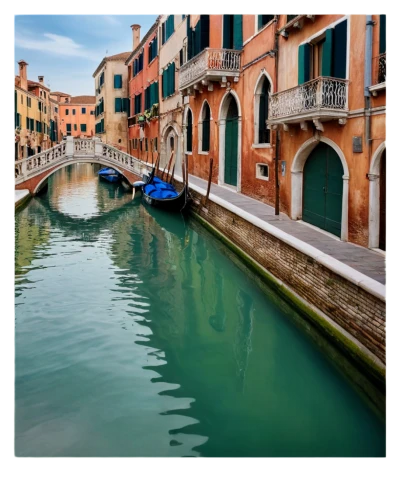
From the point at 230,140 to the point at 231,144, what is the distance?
0.14 m

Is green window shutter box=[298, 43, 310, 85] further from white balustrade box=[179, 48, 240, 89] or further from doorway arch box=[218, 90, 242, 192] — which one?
white balustrade box=[179, 48, 240, 89]

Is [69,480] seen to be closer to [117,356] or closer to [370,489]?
[370,489]

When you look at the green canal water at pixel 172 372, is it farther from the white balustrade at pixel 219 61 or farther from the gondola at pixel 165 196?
the white balustrade at pixel 219 61

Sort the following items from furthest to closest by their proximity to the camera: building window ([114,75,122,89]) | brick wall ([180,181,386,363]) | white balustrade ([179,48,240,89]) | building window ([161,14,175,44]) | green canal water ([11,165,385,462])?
1. building window ([114,75,122,89])
2. building window ([161,14,175,44])
3. white balustrade ([179,48,240,89])
4. brick wall ([180,181,386,363])
5. green canal water ([11,165,385,462])

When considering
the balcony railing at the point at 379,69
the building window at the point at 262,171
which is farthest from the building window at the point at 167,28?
the balcony railing at the point at 379,69

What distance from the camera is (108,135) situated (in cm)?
2980

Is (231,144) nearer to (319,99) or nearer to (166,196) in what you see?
(166,196)

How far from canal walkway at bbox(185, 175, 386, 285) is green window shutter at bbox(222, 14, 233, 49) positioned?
11.2ft

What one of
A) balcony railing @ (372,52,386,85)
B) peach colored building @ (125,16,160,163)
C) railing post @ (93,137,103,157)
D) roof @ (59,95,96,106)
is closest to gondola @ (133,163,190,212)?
railing post @ (93,137,103,157)

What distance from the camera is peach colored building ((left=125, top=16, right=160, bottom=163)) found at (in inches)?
861

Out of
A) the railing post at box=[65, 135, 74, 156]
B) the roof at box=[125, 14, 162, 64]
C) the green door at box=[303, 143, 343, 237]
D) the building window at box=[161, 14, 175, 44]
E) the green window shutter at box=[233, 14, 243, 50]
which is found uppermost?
the roof at box=[125, 14, 162, 64]

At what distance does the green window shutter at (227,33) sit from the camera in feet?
40.0

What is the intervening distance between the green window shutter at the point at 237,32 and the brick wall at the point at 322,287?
4.71 m

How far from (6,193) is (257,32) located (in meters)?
9.59
